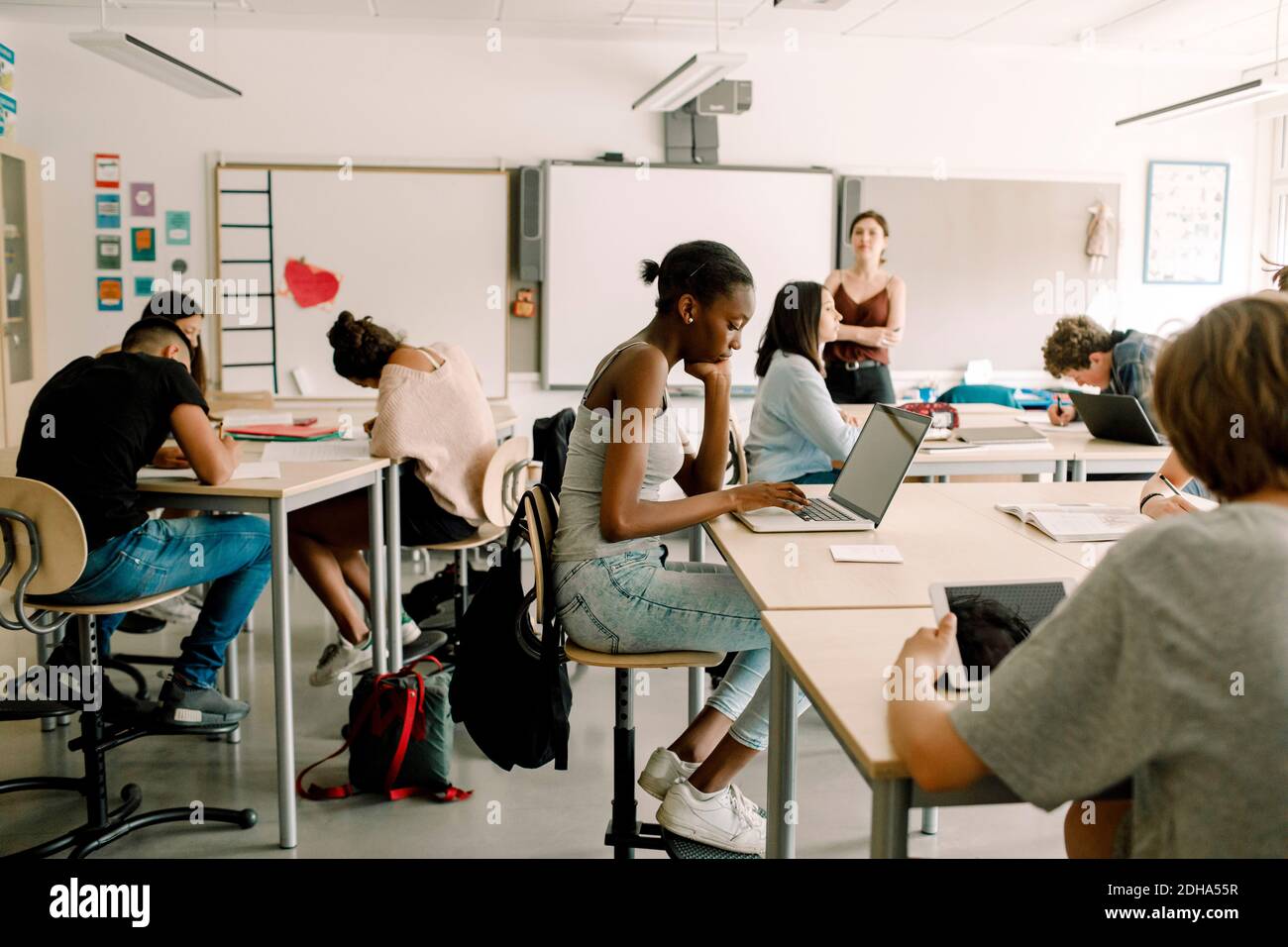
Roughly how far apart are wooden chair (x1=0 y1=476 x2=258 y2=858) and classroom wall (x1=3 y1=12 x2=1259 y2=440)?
357 cm

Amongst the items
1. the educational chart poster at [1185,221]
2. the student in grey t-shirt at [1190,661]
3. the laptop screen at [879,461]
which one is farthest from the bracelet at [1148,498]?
the educational chart poster at [1185,221]

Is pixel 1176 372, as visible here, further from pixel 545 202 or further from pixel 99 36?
pixel 545 202

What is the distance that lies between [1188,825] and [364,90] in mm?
5555

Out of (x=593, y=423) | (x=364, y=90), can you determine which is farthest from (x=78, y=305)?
(x=593, y=423)

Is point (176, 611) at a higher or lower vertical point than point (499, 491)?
lower

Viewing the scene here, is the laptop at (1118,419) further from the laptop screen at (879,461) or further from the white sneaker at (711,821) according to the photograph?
the white sneaker at (711,821)

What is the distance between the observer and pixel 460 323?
5.87 m

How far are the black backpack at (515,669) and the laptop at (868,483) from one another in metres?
0.49

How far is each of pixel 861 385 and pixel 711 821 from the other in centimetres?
337

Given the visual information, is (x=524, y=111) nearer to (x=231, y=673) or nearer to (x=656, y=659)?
(x=231, y=673)

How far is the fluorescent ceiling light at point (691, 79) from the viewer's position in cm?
450

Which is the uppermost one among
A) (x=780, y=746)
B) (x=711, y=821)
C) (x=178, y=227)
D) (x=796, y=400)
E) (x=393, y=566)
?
(x=178, y=227)

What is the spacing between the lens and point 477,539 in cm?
370

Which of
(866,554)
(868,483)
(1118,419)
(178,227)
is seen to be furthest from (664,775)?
(178,227)
